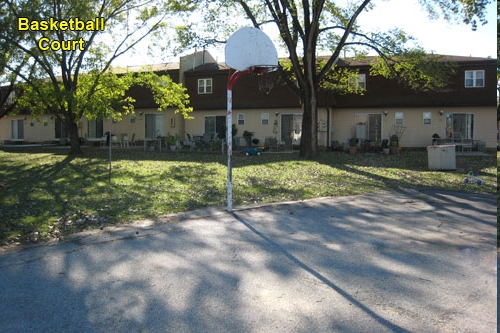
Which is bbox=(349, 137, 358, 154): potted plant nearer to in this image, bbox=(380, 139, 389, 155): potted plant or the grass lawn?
bbox=(380, 139, 389, 155): potted plant

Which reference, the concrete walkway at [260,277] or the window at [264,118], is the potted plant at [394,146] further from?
the concrete walkway at [260,277]

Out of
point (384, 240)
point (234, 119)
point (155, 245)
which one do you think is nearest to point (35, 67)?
point (234, 119)

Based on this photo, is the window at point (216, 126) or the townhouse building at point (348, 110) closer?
the townhouse building at point (348, 110)

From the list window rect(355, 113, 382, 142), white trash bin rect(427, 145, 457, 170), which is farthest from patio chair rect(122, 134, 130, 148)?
white trash bin rect(427, 145, 457, 170)

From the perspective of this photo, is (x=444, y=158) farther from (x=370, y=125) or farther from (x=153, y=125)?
(x=153, y=125)

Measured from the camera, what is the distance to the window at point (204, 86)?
92.5ft

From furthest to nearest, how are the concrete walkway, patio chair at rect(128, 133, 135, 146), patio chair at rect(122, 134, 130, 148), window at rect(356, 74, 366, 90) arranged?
patio chair at rect(128, 133, 135, 146), patio chair at rect(122, 134, 130, 148), window at rect(356, 74, 366, 90), the concrete walkway

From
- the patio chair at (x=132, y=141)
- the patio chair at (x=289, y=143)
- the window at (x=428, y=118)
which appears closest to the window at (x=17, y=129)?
the patio chair at (x=132, y=141)

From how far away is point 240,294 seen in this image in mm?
4090

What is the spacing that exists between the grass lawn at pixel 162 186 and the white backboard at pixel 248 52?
2989 mm

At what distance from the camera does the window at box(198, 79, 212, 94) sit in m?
28.2

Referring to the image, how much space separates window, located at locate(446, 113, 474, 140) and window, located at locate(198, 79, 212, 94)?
15.3 metres

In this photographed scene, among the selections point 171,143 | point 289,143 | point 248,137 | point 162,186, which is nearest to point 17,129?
point 171,143

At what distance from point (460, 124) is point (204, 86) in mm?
16535
